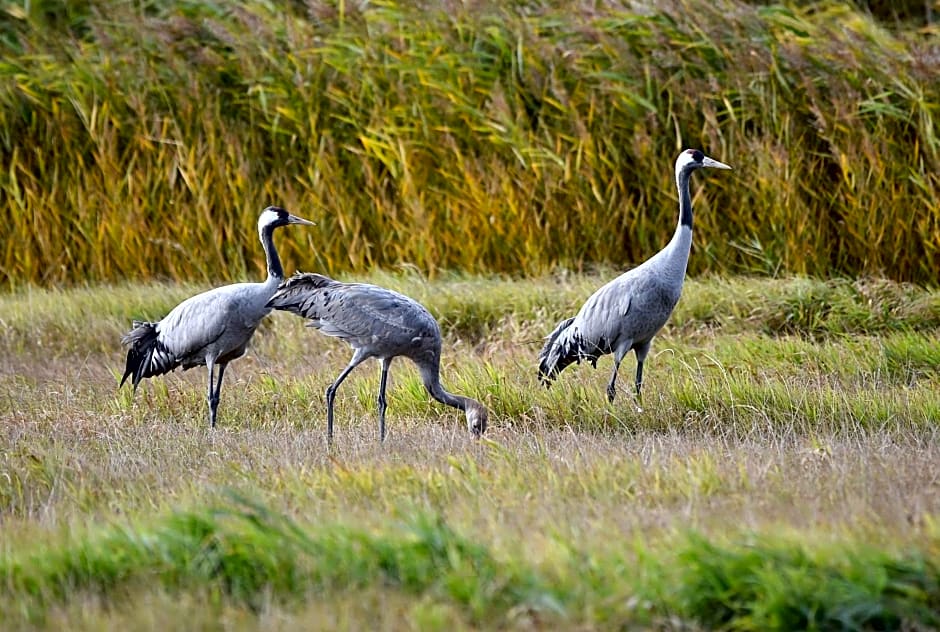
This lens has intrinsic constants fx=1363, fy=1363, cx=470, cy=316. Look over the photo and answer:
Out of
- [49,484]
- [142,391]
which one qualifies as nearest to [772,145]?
[142,391]

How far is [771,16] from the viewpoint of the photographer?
33.5 ft

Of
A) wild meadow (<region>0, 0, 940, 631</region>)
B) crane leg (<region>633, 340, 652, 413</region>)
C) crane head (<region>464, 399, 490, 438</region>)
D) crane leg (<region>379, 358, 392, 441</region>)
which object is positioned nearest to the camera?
wild meadow (<region>0, 0, 940, 631</region>)

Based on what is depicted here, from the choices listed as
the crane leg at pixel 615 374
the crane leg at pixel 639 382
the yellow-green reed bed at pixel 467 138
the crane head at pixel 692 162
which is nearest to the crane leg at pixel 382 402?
the crane leg at pixel 615 374

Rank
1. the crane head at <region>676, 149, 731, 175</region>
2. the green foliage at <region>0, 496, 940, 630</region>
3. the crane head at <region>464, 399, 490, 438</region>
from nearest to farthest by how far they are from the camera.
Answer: the green foliage at <region>0, 496, 940, 630</region>
the crane head at <region>464, 399, 490, 438</region>
the crane head at <region>676, 149, 731, 175</region>

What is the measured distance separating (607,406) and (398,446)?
113cm

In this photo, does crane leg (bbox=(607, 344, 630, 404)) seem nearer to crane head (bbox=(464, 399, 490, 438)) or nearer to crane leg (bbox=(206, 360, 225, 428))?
crane head (bbox=(464, 399, 490, 438))

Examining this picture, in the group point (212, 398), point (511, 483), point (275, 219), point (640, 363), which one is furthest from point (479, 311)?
point (511, 483)

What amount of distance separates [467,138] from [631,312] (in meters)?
3.81

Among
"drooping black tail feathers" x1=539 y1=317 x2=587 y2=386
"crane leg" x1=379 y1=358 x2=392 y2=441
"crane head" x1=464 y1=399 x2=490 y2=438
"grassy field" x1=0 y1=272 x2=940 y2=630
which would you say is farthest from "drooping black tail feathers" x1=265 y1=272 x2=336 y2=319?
"drooping black tail feathers" x1=539 y1=317 x2=587 y2=386

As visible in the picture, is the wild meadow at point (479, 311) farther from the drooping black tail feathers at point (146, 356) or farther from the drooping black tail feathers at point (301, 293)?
the drooping black tail feathers at point (301, 293)

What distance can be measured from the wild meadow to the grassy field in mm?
19

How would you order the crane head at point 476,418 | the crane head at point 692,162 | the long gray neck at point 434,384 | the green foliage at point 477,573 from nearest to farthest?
the green foliage at point 477,573
the crane head at point 476,418
the long gray neck at point 434,384
the crane head at point 692,162

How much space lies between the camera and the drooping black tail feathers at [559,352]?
7.35 metres

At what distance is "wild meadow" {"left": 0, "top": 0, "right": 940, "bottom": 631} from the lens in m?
4.10
